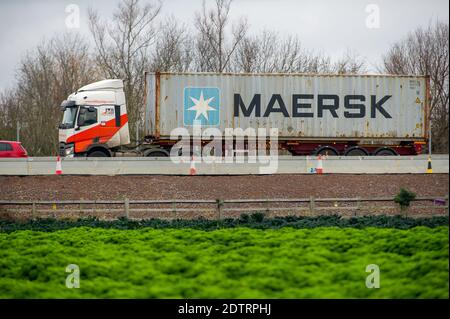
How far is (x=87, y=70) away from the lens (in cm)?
5784

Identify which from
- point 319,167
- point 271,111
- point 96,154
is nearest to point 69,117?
point 96,154

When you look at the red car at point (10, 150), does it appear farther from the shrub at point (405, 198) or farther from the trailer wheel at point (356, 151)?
the shrub at point (405, 198)

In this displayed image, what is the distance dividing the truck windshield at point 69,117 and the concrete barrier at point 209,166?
14.2ft

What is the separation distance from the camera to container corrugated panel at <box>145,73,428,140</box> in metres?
32.7

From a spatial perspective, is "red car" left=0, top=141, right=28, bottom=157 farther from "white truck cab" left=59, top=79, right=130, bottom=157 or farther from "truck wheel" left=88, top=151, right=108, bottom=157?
"truck wheel" left=88, top=151, right=108, bottom=157

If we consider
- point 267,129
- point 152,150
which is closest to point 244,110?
point 267,129

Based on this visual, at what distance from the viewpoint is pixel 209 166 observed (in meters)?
28.0

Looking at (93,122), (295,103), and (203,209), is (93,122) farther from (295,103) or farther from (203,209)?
(203,209)

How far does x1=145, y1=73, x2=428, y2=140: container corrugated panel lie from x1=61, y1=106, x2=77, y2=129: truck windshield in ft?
9.92

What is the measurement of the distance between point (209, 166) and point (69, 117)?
7.67 metres

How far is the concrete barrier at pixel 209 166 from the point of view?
27891mm

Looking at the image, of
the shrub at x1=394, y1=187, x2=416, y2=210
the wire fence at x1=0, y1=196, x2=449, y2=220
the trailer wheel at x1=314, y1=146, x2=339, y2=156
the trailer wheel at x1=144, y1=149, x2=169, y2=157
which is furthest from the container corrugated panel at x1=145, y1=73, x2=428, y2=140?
the shrub at x1=394, y1=187, x2=416, y2=210

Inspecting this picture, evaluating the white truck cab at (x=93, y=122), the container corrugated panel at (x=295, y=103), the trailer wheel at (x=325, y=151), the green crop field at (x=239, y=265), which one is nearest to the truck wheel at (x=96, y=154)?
the white truck cab at (x=93, y=122)
